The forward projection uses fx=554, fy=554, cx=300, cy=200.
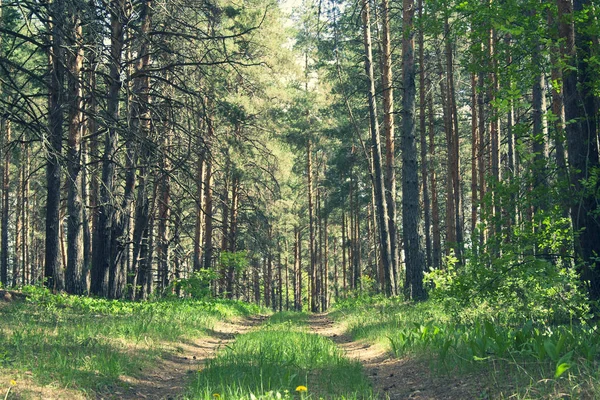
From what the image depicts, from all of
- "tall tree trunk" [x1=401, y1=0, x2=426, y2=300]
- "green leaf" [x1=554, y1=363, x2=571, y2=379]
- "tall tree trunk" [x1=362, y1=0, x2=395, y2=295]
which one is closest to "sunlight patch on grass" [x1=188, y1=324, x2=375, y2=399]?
"green leaf" [x1=554, y1=363, x2=571, y2=379]

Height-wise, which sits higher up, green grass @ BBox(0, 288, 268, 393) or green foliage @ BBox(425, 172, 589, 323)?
green foliage @ BBox(425, 172, 589, 323)

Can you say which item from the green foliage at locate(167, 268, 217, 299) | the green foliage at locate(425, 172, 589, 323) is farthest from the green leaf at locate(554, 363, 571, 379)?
the green foliage at locate(167, 268, 217, 299)

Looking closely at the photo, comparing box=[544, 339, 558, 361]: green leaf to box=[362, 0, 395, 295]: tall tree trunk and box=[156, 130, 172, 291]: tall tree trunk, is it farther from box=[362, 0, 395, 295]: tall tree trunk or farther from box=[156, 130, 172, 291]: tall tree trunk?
box=[362, 0, 395, 295]: tall tree trunk

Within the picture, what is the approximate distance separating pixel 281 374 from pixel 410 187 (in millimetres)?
9137

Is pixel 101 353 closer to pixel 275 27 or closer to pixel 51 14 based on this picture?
pixel 51 14

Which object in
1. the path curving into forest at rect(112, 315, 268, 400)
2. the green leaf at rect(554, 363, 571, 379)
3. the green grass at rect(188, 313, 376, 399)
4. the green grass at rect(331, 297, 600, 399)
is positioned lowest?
the path curving into forest at rect(112, 315, 268, 400)

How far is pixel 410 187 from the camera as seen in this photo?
13906mm

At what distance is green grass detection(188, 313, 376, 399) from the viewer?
4.68 m

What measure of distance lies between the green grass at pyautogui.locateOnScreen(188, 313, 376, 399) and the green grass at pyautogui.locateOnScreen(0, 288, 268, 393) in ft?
3.67

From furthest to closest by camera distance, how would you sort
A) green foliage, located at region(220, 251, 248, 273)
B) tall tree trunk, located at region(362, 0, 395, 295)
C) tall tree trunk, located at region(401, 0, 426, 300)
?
green foliage, located at region(220, 251, 248, 273) → tall tree trunk, located at region(362, 0, 395, 295) → tall tree trunk, located at region(401, 0, 426, 300)

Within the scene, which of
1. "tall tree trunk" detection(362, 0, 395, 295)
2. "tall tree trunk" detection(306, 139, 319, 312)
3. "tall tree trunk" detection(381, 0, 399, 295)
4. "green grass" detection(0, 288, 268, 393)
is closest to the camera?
"green grass" detection(0, 288, 268, 393)

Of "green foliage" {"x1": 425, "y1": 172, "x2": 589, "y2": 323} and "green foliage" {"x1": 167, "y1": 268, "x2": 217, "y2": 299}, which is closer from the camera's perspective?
"green foliage" {"x1": 425, "y1": 172, "x2": 589, "y2": 323}

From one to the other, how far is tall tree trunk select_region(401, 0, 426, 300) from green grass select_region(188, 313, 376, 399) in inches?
261

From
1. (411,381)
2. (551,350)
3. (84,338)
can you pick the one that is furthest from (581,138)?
(84,338)
